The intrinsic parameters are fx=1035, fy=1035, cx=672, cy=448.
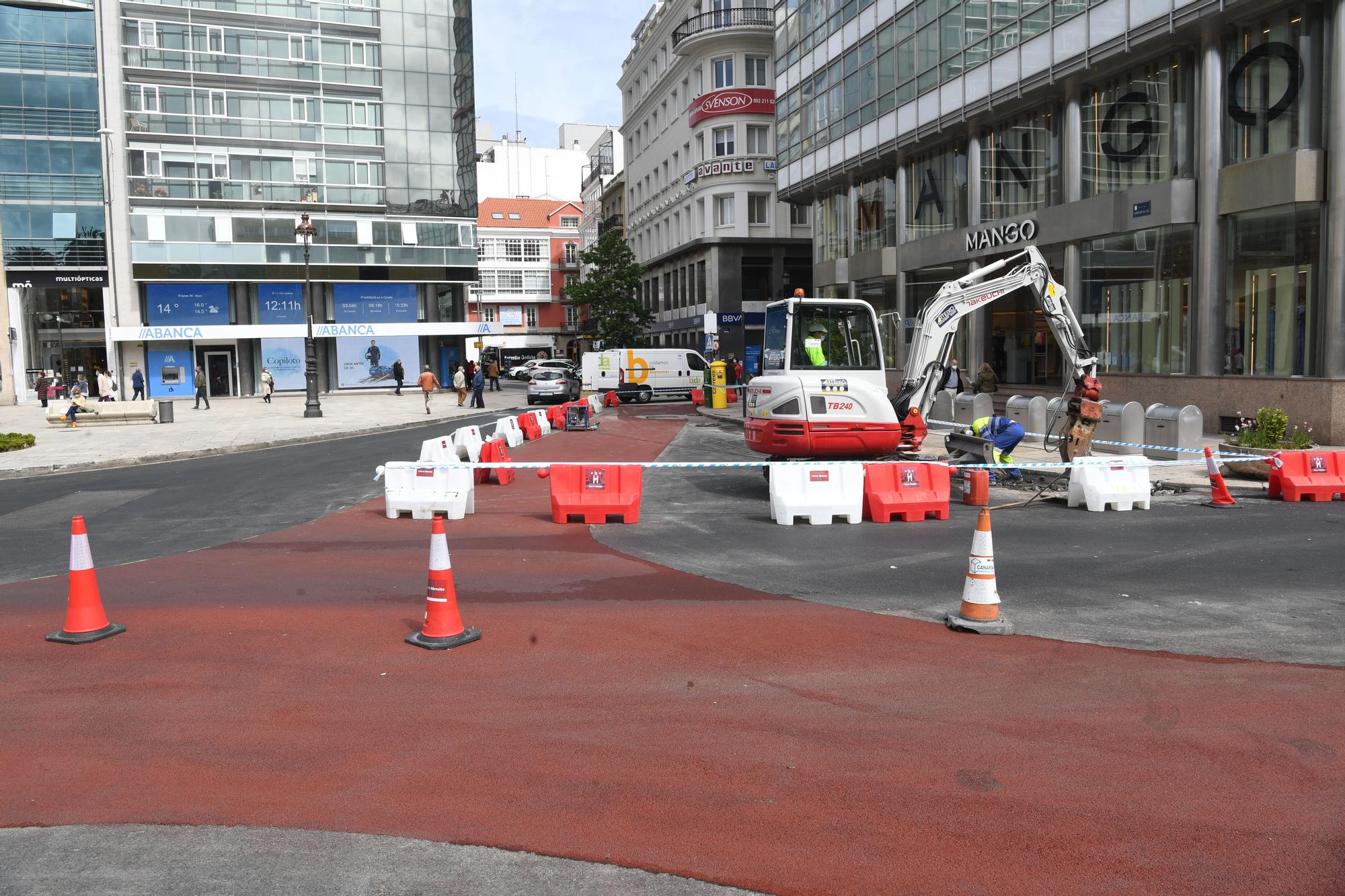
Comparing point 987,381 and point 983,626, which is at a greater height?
point 987,381

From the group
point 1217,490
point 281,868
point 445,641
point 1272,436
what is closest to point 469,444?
point 445,641

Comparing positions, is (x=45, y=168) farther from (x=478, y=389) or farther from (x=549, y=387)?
(x=549, y=387)

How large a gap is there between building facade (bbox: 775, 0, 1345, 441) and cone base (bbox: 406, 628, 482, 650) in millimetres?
12108

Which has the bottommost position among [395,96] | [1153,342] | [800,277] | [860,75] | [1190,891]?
[1190,891]

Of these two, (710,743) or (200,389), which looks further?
(200,389)

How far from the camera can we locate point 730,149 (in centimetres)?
6066

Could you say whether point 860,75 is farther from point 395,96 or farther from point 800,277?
point 395,96

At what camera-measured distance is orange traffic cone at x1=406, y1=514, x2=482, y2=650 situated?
298 inches

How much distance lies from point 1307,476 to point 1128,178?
508 inches

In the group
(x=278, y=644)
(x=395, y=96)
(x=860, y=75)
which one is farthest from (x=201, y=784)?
(x=395, y=96)

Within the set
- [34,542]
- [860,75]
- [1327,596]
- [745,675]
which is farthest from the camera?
[860,75]

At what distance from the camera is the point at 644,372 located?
45125mm

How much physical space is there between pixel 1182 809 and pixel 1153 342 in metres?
22.5

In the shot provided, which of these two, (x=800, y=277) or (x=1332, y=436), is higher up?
(x=800, y=277)
